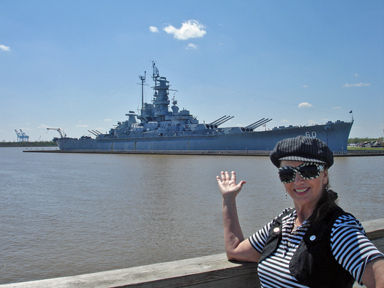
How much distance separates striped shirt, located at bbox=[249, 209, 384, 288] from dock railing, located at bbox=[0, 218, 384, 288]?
0.78 feet

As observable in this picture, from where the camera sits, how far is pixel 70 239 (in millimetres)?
7660

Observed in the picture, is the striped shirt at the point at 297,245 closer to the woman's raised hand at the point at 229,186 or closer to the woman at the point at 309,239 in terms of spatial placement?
→ the woman at the point at 309,239

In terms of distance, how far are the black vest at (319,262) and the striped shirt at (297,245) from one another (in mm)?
41

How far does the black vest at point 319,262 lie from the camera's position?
1524 millimetres

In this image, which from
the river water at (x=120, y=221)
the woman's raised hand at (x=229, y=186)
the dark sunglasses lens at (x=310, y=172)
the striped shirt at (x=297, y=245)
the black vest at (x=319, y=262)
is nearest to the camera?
the striped shirt at (x=297, y=245)

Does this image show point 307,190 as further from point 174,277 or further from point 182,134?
point 182,134

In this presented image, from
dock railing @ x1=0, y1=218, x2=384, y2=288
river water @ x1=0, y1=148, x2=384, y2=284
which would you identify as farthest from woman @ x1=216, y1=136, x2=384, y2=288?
river water @ x1=0, y1=148, x2=384, y2=284

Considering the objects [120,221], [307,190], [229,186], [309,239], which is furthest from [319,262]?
[120,221]

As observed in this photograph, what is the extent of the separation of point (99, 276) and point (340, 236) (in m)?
1.36

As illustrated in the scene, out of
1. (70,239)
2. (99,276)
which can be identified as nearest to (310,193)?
(99,276)

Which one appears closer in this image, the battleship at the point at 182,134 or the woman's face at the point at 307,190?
the woman's face at the point at 307,190

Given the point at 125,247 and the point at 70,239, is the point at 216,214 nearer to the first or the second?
the point at 125,247

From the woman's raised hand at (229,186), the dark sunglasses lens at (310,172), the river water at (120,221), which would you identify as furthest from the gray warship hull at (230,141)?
the dark sunglasses lens at (310,172)

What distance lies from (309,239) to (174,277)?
0.83m
